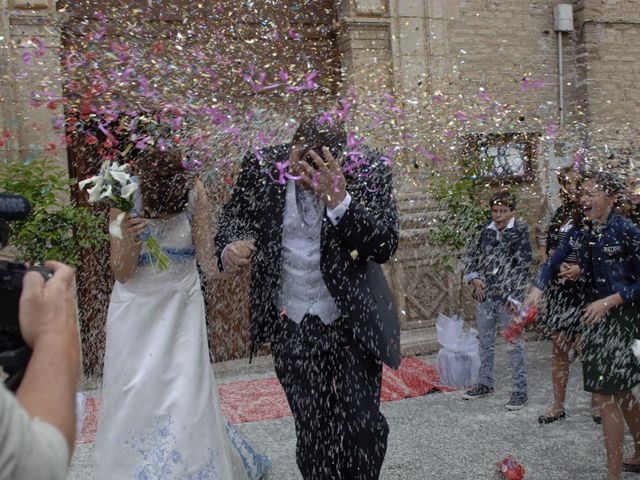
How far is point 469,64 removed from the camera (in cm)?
908

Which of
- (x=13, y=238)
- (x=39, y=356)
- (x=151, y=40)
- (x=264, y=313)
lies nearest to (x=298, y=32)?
(x=151, y=40)

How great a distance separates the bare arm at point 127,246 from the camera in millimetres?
3615

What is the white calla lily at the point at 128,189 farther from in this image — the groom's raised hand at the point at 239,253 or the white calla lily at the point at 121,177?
the groom's raised hand at the point at 239,253

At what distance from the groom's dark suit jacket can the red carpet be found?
94.7 inches

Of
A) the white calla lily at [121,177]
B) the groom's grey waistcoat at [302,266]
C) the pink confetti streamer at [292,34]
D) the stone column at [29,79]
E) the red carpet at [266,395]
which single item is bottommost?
the red carpet at [266,395]

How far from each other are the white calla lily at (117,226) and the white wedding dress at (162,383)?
0.66 ft

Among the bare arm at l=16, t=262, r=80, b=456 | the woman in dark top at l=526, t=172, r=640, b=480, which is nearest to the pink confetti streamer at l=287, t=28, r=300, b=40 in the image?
the woman in dark top at l=526, t=172, r=640, b=480

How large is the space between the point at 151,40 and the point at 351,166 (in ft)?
14.0

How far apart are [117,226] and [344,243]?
1.07 m

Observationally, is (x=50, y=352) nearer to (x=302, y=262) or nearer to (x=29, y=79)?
(x=302, y=262)

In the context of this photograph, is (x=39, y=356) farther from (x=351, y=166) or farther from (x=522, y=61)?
(x=522, y=61)

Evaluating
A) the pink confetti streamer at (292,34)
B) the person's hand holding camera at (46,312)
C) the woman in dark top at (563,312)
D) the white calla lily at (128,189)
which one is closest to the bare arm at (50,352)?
the person's hand holding camera at (46,312)

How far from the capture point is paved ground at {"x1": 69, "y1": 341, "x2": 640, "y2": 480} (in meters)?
4.56

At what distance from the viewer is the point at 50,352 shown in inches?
52.3
